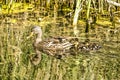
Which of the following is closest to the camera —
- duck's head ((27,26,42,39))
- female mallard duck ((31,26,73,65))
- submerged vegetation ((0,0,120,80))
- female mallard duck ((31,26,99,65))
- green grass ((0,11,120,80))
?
green grass ((0,11,120,80))

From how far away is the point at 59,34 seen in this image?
9.53 m

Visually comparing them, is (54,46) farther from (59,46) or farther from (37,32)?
(37,32)

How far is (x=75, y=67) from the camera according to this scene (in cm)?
696

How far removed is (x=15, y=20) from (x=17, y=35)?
61.6 inches

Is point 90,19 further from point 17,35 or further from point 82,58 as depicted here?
point 82,58

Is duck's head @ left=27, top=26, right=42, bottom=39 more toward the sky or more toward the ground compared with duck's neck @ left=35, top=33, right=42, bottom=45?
more toward the sky

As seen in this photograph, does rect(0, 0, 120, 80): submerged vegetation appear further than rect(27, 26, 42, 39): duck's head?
No

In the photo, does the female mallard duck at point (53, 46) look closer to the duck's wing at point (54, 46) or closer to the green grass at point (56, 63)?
the duck's wing at point (54, 46)

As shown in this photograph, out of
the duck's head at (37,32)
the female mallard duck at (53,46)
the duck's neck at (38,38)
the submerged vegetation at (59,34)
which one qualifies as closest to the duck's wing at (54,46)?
the female mallard duck at (53,46)

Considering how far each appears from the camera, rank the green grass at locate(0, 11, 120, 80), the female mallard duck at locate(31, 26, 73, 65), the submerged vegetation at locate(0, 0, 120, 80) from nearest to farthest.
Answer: the green grass at locate(0, 11, 120, 80) → the submerged vegetation at locate(0, 0, 120, 80) → the female mallard duck at locate(31, 26, 73, 65)

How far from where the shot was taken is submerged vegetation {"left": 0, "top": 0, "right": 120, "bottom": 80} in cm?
669

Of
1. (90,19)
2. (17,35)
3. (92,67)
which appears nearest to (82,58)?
(92,67)

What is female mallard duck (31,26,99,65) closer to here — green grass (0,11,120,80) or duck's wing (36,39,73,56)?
duck's wing (36,39,73,56)

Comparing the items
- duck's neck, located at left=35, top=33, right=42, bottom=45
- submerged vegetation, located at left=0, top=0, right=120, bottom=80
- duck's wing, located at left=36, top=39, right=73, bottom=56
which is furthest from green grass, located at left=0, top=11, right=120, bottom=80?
duck's wing, located at left=36, top=39, right=73, bottom=56
